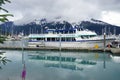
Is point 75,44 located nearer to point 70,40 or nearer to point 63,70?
point 70,40

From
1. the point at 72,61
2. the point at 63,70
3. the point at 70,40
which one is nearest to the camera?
the point at 63,70

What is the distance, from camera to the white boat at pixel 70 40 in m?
79.0

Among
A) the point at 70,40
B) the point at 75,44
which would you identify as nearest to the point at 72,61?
the point at 75,44

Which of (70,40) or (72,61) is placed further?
(70,40)

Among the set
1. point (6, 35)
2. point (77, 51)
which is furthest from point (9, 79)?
point (77, 51)

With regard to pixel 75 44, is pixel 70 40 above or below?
above

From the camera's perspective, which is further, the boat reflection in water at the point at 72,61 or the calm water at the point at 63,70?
the boat reflection in water at the point at 72,61

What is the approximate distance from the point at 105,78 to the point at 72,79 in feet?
12.1

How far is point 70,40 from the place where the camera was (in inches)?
3219

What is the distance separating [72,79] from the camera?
30.0 m

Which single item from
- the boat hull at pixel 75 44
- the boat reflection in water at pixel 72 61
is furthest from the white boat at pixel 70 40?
the boat reflection in water at pixel 72 61

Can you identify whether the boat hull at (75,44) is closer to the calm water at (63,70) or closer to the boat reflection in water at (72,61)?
the boat reflection in water at (72,61)

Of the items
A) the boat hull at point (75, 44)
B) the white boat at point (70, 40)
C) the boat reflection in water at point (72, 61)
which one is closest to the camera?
the boat reflection in water at point (72, 61)

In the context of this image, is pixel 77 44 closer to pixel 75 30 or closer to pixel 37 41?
pixel 75 30
